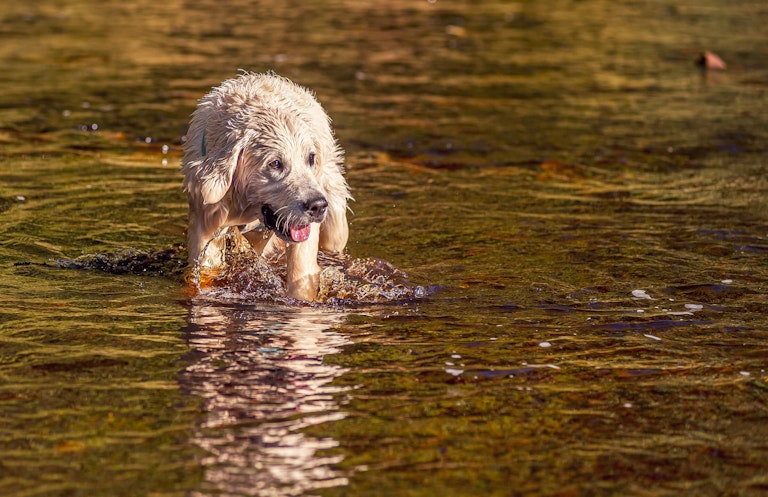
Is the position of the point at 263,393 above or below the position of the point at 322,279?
below

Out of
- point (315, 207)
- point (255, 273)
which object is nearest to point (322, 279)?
point (255, 273)

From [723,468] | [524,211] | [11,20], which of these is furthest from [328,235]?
[11,20]

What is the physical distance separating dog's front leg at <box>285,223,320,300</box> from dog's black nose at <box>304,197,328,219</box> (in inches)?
15.2

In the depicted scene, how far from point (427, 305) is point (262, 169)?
1.40 m

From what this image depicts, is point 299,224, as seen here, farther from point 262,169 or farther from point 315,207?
point 262,169

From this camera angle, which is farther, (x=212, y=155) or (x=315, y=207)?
(x=212, y=155)

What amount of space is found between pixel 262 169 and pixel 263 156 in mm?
87

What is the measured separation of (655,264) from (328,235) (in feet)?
7.90

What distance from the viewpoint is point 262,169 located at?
7.41 m

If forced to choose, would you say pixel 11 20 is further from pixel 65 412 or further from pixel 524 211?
pixel 65 412

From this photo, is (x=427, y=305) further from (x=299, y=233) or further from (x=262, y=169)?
(x=262, y=169)

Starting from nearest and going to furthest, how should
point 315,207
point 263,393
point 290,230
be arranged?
point 263,393
point 315,207
point 290,230

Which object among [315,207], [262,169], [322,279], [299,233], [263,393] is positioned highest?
[262,169]

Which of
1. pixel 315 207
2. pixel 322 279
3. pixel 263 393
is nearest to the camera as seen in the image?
pixel 263 393
